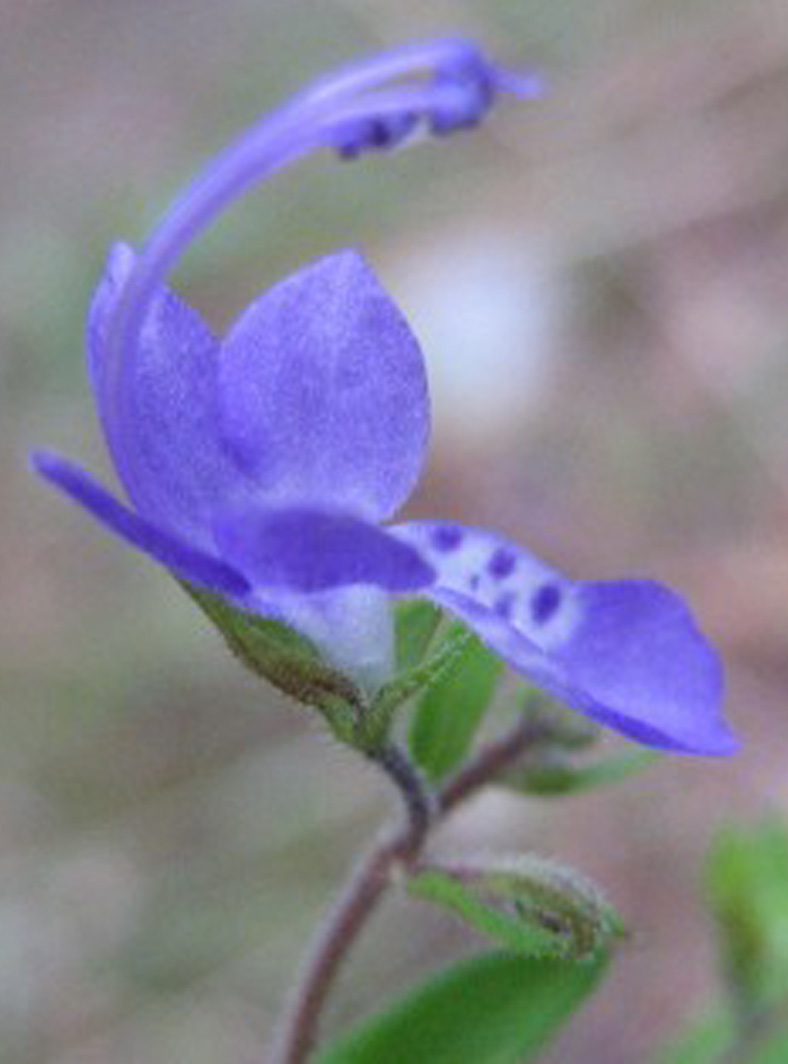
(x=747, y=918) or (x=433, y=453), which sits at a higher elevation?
(x=433, y=453)

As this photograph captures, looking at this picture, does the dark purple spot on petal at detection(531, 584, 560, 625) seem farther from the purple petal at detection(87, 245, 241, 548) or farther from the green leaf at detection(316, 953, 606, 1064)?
the green leaf at detection(316, 953, 606, 1064)

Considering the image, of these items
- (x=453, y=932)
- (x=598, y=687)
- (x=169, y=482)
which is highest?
(x=453, y=932)

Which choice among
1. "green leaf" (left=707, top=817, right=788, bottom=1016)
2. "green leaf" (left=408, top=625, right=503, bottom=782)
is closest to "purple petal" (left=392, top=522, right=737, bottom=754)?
"green leaf" (left=408, top=625, right=503, bottom=782)

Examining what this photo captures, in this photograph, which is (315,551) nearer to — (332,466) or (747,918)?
(332,466)

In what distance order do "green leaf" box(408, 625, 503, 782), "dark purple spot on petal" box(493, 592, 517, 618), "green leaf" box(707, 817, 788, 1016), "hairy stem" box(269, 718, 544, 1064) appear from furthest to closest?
1. "green leaf" box(707, 817, 788, 1016)
2. "green leaf" box(408, 625, 503, 782)
3. "hairy stem" box(269, 718, 544, 1064)
4. "dark purple spot on petal" box(493, 592, 517, 618)

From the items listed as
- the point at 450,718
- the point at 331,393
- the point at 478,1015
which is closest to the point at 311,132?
the point at 331,393

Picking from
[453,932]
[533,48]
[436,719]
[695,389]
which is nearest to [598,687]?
[436,719]

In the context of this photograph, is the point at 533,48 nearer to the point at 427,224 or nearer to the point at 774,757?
the point at 427,224
